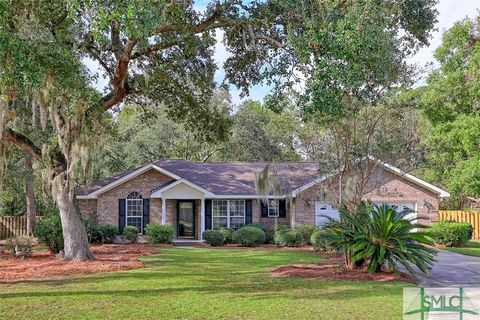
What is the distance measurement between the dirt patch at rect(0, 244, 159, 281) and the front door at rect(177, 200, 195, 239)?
8205 mm

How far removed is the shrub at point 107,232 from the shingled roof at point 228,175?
212 centimetres

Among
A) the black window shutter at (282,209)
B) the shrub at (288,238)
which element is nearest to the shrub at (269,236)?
the shrub at (288,238)

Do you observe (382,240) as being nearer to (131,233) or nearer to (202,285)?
(202,285)

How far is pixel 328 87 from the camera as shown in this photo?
1016cm

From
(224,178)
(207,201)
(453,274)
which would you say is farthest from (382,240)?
(224,178)

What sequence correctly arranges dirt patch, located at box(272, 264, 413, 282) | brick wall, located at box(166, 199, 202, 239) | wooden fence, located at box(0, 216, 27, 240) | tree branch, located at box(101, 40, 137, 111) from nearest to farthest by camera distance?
dirt patch, located at box(272, 264, 413, 282)
tree branch, located at box(101, 40, 137, 111)
brick wall, located at box(166, 199, 202, 239)
wooden fence, located at box(0, 216, 27, 240)

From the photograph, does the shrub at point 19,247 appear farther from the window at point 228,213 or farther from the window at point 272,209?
the window at point 272,209

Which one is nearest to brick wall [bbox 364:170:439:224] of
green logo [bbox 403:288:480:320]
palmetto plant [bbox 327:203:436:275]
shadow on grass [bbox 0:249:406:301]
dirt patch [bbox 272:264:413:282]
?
shadow on grass [bbox 0:249:406:301]

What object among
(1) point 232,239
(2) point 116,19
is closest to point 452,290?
(2) point 116,19

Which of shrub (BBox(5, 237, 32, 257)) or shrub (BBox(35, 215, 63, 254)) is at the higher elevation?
shrub (BBox(35, 215, 63, 254))

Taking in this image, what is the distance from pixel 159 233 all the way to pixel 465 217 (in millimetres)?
16363

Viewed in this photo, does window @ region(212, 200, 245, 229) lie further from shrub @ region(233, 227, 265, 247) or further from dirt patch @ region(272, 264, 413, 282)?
dirt patch @ region(272, 264, 413, 282)

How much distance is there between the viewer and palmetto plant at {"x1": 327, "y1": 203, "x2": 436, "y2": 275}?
12734mm

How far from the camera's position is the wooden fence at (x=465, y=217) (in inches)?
1115
